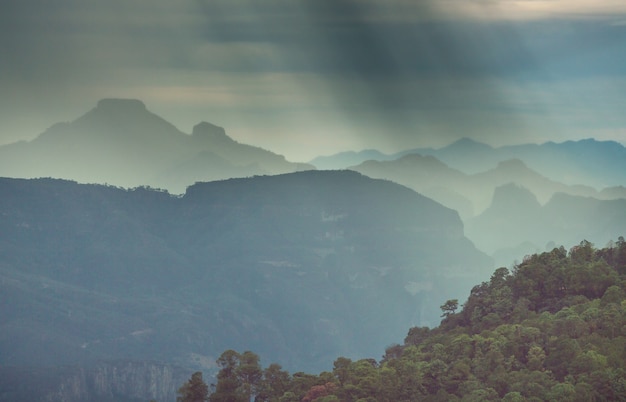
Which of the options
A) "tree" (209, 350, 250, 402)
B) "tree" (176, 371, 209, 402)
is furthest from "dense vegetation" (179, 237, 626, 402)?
"tree" (176, 371, 209, 402)

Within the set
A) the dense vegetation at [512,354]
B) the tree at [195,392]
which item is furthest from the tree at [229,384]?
the tree at [195,392]

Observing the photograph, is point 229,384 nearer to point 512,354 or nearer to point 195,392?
point 195,392

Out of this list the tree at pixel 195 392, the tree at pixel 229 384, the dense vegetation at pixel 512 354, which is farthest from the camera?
the tree at pixel 195 392

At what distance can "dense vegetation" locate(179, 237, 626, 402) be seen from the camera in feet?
273

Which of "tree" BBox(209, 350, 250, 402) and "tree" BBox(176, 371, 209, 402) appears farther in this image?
"tree" BBox(176, 371, 209, 402)

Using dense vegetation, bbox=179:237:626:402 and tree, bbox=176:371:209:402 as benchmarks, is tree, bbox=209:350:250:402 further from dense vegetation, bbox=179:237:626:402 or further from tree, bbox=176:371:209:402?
tree, bbox=176:371:209:402

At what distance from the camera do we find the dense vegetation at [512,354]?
3278 inches

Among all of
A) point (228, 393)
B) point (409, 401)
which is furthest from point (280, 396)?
point (409, 401)

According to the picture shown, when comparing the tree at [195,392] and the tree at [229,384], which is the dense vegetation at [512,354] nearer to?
the tree at [229,384]

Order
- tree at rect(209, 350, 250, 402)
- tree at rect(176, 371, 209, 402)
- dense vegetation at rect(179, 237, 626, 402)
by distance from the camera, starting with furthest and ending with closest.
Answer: tree at rect(176, 371, 209, 402)
tree at rect(209, 350, 250, 402)
dense vegetation at rect(179, 237, 626, 402)

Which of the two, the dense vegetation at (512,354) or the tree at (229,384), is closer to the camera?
the dense vegetation at (512,354)

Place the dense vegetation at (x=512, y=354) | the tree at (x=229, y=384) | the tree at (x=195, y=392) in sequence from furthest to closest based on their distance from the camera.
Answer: the tree at (x=195, y=392) → the tree at (x=229, y=384) → the dense vegetation at (x=512, y=354)

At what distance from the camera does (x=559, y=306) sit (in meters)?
101

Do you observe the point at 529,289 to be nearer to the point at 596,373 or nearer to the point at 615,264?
the point at 615,264
